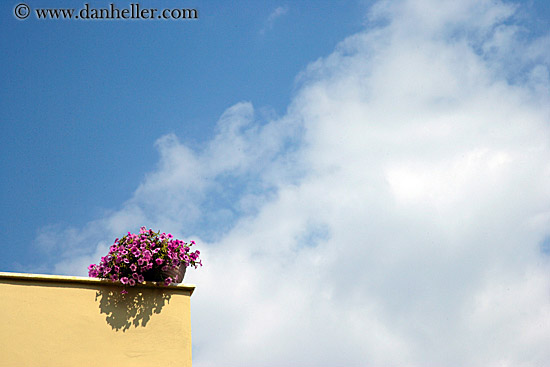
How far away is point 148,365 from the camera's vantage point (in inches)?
224

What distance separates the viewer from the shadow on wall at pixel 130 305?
5.81 metres

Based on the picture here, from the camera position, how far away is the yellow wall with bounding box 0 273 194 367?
5.45 meters

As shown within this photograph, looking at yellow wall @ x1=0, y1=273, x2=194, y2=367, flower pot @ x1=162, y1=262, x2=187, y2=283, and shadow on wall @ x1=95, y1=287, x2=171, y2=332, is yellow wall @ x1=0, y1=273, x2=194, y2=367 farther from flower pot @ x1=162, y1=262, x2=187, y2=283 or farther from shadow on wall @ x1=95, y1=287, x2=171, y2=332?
flower pot @ x1=162, y1=262, x2=187, y2=283

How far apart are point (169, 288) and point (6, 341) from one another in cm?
160

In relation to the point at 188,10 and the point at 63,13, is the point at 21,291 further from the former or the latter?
the point at 188,10

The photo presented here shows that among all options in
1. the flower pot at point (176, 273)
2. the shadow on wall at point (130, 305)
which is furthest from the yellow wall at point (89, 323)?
the flower pot at point (176, 273)

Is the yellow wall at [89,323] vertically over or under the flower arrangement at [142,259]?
under

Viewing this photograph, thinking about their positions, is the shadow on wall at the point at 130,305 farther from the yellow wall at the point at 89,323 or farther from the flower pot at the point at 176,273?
the flower pot at the point at 176,273

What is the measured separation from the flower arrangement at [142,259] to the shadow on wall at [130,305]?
14 cm

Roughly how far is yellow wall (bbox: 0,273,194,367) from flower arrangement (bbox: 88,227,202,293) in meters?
0.12

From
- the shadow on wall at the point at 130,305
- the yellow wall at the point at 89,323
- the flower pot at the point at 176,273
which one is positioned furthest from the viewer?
the flower pot at the point at 176,273

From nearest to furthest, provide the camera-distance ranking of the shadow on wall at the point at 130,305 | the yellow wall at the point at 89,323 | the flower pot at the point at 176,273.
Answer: the yellow wall at the point at 89,323 → the shadow on wall at the point at 130,305 → the flower pot at the point at 176,273

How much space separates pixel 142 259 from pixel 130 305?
478 mm

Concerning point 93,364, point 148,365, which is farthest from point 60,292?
point 148,365
